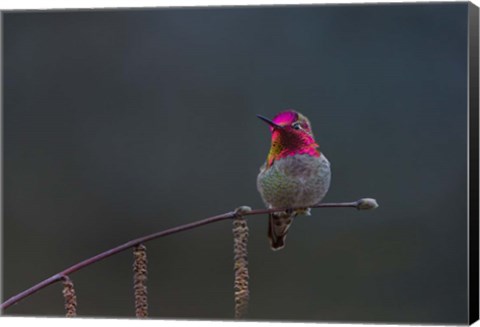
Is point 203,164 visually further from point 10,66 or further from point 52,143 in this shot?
point 10,66

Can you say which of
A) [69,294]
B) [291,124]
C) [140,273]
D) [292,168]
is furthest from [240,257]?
[291,124]

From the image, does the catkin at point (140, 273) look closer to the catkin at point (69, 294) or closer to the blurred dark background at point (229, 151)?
the catkin at point (69, 294)

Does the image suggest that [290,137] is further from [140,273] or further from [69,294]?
[69,294]

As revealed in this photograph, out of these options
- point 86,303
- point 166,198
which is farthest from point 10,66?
point 86,303

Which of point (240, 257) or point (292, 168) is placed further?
point (292, 168)

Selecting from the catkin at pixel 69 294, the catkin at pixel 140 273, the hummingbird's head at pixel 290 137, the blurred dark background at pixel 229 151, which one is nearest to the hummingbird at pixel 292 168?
the hummingbird's head at pixel 290 137

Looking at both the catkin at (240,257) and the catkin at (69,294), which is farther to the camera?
the catkin at (240,257)
